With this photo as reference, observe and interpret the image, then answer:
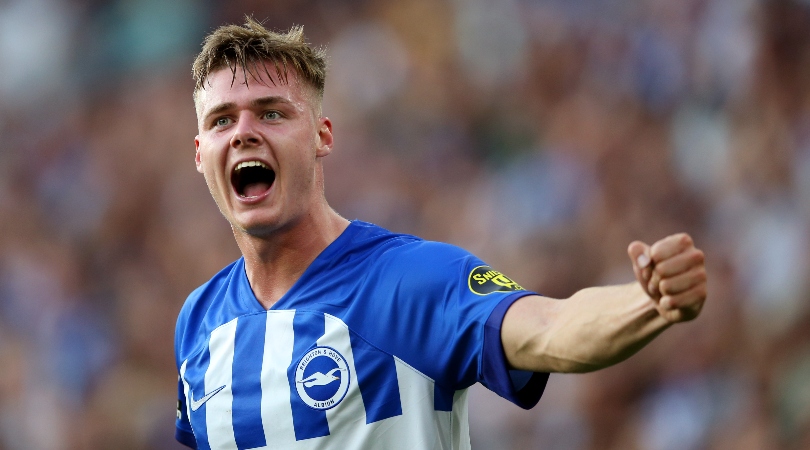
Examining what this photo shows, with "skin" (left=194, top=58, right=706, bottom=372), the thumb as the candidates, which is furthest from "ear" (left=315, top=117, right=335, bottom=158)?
the thumb

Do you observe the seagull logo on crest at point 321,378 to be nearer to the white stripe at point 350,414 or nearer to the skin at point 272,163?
the white stripe at point 350,414

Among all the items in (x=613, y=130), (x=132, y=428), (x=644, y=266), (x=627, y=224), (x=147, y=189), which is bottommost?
(x=644, y=266)

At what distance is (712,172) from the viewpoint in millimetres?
5574

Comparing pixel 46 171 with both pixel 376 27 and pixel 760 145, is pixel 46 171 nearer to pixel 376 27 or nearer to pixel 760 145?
pixel 376 27

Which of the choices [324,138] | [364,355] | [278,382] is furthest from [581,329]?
[324,138]

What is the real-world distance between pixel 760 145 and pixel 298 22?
343cm

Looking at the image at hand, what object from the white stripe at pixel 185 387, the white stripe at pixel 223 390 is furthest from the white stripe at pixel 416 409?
the white stripe at pixel 185 387

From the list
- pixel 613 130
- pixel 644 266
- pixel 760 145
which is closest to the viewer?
pixel 644 266

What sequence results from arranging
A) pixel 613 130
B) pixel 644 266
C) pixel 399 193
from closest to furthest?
pixel 644 266 < pixel 613 130 < pixel 399 193

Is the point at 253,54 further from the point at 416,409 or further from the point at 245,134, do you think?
the point at 416,409

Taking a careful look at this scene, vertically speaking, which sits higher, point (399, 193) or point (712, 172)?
point (399, 193)

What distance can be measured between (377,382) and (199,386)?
2.25 feet

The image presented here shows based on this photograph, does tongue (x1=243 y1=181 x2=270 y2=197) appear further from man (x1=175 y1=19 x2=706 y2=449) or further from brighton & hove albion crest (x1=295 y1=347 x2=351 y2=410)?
brighton & hove albion crest (x1=295 y1=347 x2=351 y2=410)

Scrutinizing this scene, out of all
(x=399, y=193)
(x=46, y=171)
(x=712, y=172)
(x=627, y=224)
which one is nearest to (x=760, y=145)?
(x=712, y=172)
